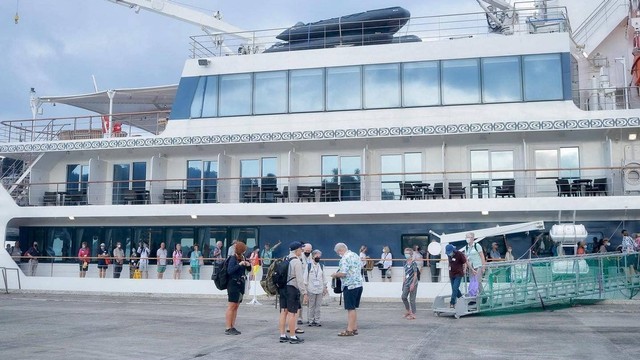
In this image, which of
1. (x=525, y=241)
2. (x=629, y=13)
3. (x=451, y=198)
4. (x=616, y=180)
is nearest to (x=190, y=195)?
(x=451, y=198)

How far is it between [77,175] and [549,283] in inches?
706

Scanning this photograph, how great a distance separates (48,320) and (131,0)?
53.2 ft

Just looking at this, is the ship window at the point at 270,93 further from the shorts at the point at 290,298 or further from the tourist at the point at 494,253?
the shorts at the point at 290,298

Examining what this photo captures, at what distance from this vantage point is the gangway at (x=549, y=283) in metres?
14.8

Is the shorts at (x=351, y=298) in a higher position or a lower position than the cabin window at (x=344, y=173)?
lower

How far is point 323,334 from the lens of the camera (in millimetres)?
11789

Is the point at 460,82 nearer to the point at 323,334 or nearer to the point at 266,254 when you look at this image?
the point at 266,254

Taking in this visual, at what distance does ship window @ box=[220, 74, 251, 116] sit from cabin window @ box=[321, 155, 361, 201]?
10.9 feet

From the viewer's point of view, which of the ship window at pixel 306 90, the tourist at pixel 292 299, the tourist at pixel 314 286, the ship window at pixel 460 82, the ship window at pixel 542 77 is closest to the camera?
the tourist at pixel 292 299

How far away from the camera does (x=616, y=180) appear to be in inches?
779

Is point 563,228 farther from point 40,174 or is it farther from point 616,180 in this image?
point 40,174

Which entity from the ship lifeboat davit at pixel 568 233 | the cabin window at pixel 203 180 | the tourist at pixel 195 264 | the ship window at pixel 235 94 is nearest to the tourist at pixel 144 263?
the tourist at pixel 195 264

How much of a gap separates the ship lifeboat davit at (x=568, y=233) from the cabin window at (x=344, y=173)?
6257 millimetres

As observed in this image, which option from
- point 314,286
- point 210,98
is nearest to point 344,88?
point 210,98
